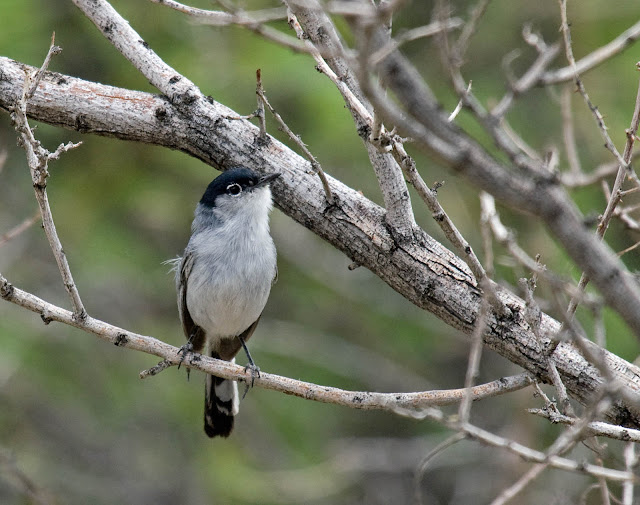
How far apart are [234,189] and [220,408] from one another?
165 centimetres

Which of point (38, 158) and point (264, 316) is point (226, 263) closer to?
point (38, 158)

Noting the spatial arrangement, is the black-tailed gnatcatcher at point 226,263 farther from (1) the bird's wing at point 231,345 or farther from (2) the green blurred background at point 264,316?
(2) the green blurred background at point 264,316

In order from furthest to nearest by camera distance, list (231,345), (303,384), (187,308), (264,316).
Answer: (264,316)
(231,345)
(187,308)
(303,384)

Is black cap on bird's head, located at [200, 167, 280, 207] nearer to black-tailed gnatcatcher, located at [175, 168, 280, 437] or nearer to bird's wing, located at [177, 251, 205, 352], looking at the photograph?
black-tailed gnatcatcher, located at [175, 168, 280, 437]

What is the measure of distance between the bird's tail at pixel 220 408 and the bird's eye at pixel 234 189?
4.74 feet

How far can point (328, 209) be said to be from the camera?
3.74 metres

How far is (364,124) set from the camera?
3482mm

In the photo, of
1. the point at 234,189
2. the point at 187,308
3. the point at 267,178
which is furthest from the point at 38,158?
the point at 187,308

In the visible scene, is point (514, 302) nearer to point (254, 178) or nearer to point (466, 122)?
point (254, 178)

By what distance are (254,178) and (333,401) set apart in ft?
4.14

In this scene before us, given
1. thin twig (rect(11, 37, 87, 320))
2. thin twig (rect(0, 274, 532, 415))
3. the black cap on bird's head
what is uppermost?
the black cap on bird's head

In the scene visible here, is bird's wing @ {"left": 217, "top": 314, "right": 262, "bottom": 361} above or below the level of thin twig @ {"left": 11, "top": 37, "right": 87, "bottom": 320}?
above

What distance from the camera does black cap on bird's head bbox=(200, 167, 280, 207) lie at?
3959 millimetres

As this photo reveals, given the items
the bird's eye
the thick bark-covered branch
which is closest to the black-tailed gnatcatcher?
the bird's eye
